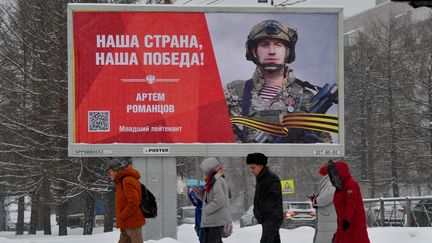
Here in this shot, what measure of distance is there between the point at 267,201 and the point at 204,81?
347 inches

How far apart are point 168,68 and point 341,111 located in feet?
12.6

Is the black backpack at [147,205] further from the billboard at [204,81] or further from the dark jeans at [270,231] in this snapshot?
the billboard at [204,81]

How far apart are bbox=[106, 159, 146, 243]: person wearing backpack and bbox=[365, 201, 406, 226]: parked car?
13.3 m

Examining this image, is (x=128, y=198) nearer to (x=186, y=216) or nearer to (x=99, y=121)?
(x=99, y=121)

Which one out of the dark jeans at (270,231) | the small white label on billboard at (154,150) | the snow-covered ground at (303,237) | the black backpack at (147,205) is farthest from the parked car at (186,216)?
the dark jeans at (270,231)

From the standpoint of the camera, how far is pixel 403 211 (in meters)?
21.7

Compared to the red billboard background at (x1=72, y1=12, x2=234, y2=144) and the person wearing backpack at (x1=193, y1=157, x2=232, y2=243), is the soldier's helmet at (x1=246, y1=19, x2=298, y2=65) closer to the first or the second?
the red billboard background at (x1=72, y1=12, x2=234, y2=144)

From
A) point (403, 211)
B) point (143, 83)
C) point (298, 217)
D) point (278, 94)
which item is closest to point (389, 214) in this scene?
point (403, 211)

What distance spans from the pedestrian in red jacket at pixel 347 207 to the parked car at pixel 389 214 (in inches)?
550

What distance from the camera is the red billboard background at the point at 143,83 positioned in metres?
17.0

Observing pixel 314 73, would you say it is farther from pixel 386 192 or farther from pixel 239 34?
pixel 386 192

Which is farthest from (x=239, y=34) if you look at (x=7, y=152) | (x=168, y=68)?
(x=7, y=152)

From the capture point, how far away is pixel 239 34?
1753cm

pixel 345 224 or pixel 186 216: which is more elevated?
pixel 345 224
